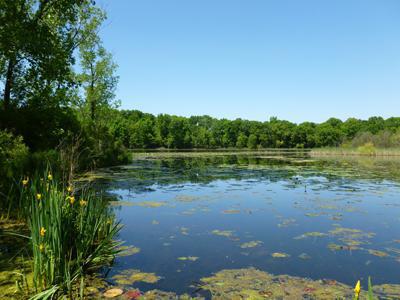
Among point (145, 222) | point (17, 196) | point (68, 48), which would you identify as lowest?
point (145, 222)

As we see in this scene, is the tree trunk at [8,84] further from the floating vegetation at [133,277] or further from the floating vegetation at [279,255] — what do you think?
the floating vegetation at [279,255]

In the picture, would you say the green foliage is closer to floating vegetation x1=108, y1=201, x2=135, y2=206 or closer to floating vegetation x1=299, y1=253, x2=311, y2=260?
floating vegetation x1=108, y1=201, x2=135, y2=206

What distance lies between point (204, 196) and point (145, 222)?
4.58m

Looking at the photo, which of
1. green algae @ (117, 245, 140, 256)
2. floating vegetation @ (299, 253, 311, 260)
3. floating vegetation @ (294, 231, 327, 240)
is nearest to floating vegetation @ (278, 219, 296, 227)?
floating vegetation @ (294, 231, 327, 240)

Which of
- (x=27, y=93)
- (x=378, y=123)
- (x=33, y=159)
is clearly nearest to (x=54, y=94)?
(x=27, y=93)

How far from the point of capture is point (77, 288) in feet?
15.3

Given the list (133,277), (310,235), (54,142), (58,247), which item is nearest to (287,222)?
(310,235)

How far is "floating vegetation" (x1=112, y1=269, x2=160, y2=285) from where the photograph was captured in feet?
16.8

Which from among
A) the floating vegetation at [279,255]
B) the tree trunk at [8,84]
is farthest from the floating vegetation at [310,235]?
the tree trunk at [8,84]

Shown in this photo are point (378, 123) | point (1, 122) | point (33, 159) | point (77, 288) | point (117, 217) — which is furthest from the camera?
point (378, 123)

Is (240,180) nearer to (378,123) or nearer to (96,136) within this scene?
(96,136)

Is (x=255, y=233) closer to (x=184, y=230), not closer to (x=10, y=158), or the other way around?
(x=184, y=230)

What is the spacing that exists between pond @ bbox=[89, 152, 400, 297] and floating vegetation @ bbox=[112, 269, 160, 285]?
0.05 feet

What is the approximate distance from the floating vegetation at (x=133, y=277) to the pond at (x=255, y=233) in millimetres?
16
